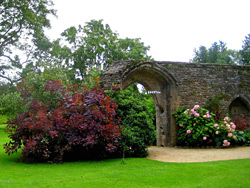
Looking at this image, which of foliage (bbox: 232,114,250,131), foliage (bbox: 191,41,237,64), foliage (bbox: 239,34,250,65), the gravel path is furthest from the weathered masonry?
foliage (bbox: 191,41,237,64)

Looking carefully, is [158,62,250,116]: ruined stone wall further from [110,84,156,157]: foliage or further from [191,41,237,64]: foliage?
[191,41,237,64]: foliage

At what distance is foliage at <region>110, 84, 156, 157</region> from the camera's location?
7230 mm

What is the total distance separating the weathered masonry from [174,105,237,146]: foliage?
0.63 metres

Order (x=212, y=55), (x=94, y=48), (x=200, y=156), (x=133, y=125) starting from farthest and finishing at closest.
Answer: (x=212, y=55) → (x=94, y=48) → (x=133, y=125) → (x=200, y=156)

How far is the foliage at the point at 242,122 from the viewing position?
10.6 m

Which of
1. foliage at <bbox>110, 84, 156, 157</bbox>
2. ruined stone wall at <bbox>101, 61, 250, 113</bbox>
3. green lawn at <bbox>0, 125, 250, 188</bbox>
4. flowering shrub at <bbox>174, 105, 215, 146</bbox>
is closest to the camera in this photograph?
green lawn at <bbox>0, 125, 250, 188</bbox>

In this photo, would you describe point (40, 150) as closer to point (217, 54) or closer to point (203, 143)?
point (203, 143)

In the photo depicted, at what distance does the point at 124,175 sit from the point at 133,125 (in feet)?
9.47

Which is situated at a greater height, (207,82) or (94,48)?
(94,48)

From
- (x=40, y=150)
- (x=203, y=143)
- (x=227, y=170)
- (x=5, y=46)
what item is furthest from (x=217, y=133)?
(x=5, y=46)

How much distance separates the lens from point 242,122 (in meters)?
10.7

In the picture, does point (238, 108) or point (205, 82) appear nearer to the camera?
point (205, 82)

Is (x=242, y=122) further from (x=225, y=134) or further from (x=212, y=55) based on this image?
(x=212, y=55)

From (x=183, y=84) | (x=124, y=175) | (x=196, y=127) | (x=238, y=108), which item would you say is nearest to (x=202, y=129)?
(x=196, y=127)
